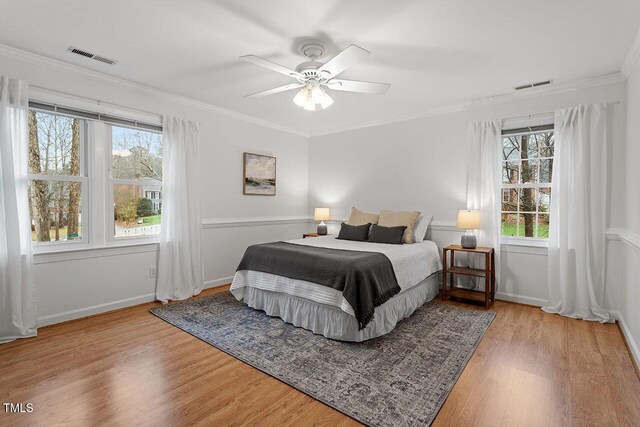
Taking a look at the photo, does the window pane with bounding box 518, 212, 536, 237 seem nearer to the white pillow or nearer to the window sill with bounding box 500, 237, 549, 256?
the window sill with bounding box 500, 237, 549, 256

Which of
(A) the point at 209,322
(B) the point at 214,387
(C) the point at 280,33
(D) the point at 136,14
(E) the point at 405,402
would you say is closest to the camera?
(E) the point at 405,402

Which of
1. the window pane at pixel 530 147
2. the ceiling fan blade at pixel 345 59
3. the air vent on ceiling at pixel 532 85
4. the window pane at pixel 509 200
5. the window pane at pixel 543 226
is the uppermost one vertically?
the air vent on ceiling at pixel 532 85

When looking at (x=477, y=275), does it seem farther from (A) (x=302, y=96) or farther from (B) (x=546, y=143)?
(A) (x=302, y=96)

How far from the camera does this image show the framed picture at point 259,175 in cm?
489

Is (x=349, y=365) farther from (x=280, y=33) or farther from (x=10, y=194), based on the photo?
(x=10, y=194)

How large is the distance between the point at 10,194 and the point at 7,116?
69 centimetres

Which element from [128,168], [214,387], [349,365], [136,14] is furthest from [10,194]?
[349,365]

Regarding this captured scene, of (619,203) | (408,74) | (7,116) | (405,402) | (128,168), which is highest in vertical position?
(408,74)

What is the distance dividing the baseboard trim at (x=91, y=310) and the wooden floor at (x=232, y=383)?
0.55 ft

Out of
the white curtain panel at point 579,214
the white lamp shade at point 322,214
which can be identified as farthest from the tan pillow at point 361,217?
the white curtain panel at point 579,214

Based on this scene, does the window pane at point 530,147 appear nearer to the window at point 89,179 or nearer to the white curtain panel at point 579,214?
the white curtain panel at point 579,214

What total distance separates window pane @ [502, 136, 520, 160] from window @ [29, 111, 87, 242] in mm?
5020

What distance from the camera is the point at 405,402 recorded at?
6.25ft

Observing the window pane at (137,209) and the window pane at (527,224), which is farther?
the window pane at (527,224)
